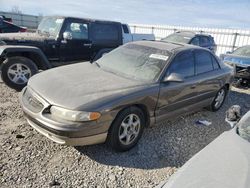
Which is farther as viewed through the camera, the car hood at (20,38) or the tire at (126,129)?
the car hood at (20,38)

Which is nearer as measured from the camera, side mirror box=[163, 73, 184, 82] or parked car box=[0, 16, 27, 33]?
side mirror box=[163, 73, 184, 82]

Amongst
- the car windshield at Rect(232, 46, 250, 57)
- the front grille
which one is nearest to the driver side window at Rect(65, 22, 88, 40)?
the front grille

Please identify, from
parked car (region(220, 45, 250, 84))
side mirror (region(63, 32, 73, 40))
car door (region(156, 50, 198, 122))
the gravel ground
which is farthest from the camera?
parked car (region(220, 45, 250, 84))

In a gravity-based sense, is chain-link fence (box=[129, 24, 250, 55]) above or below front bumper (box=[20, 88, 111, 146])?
below

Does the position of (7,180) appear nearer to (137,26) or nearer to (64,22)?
(64,22)

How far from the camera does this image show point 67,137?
3119mm

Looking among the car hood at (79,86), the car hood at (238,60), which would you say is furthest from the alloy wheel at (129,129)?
the car hood at (238,60)

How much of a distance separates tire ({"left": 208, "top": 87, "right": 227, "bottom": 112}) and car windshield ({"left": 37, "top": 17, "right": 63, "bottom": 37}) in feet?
14.3

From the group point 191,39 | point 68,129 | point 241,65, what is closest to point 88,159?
point 68,129

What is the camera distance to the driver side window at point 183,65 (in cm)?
418

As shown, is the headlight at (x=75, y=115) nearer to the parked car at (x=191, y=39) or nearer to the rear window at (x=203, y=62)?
the rear window at (x=203, y=62)

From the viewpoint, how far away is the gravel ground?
10.1ft

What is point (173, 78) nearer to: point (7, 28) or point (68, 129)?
point (68, 129)

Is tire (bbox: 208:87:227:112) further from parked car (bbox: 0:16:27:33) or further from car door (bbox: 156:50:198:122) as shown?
parked car (bbox: 0:16:27:33)
